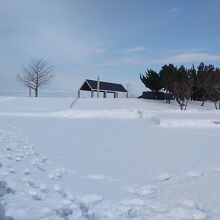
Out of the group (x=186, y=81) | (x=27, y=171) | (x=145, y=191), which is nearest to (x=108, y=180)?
(x=145, y=191)

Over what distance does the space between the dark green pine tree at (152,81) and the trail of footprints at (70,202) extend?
36613 millimetres

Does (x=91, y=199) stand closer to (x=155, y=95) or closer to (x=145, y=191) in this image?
(x=145, y=191)

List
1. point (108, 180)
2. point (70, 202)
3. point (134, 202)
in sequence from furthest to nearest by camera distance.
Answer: point (108, 180), point (134, 202), point (70, 202)

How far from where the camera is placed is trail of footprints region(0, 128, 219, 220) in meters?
3.97

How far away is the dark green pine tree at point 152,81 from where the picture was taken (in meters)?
42.4

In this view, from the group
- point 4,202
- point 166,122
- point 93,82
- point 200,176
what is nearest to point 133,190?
point 200,176

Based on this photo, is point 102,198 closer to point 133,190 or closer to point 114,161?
point 133,190

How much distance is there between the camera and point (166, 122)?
17.5m

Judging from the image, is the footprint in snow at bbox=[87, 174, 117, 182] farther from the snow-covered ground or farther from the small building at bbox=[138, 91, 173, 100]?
the small building at bbox=[138, 91, 173, 100]

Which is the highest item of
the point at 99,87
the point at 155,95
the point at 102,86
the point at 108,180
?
the point at 102,86

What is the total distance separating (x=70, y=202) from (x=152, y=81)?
39519 mm

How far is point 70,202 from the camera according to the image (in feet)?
14.5

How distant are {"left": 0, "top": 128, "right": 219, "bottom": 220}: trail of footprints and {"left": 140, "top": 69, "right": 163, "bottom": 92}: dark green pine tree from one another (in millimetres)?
36613

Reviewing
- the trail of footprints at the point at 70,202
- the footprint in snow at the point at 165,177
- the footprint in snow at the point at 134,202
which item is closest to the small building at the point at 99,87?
the footprint in snow at the point at 165,177
